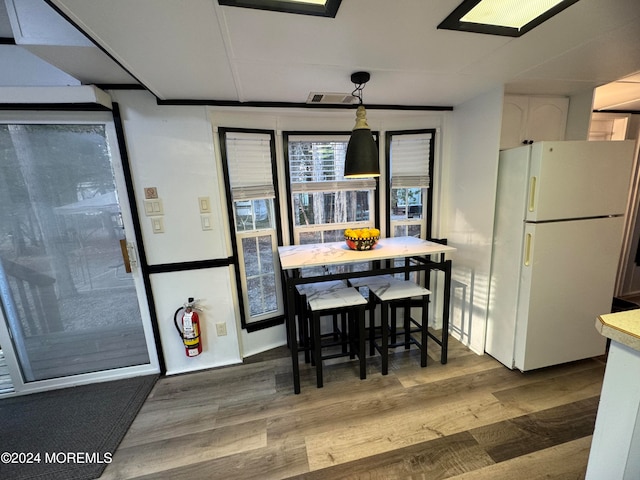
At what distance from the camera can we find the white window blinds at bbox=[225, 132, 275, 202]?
7.01 feet

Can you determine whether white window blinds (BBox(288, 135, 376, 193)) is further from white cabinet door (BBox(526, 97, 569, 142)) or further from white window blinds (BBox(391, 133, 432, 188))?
white cabinet door (BBox(526, 97, 569, 142))

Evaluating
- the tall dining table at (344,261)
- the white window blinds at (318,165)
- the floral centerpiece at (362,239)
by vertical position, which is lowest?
the tall dining table at (344,261)

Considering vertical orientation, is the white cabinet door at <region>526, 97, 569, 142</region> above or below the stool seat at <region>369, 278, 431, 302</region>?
above

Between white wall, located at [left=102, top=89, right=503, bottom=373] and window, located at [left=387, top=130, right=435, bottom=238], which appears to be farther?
window, located at [left=387, top=130, right=435, bottom=238]

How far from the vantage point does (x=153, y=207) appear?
1.96 meters

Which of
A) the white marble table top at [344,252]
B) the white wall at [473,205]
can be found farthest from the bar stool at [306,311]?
the white wall at [473,205]

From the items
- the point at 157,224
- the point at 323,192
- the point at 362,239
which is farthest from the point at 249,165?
the point at 362,239

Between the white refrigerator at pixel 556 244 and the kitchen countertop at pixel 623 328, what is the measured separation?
3.55 ft

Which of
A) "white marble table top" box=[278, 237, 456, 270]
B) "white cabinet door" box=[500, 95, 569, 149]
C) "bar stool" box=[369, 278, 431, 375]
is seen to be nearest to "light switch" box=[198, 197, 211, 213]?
"white marble table top" box=[278, 237, 456, 270]

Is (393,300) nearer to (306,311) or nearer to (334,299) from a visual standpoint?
(334,299)

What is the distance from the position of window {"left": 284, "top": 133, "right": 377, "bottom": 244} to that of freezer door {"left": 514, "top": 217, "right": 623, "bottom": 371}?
4.38 ft

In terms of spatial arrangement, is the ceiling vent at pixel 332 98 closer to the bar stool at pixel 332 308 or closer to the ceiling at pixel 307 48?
the ceiling at pixel 307 48

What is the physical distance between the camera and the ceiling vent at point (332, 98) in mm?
1958

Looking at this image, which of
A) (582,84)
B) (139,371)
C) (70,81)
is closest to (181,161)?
(70,81)
